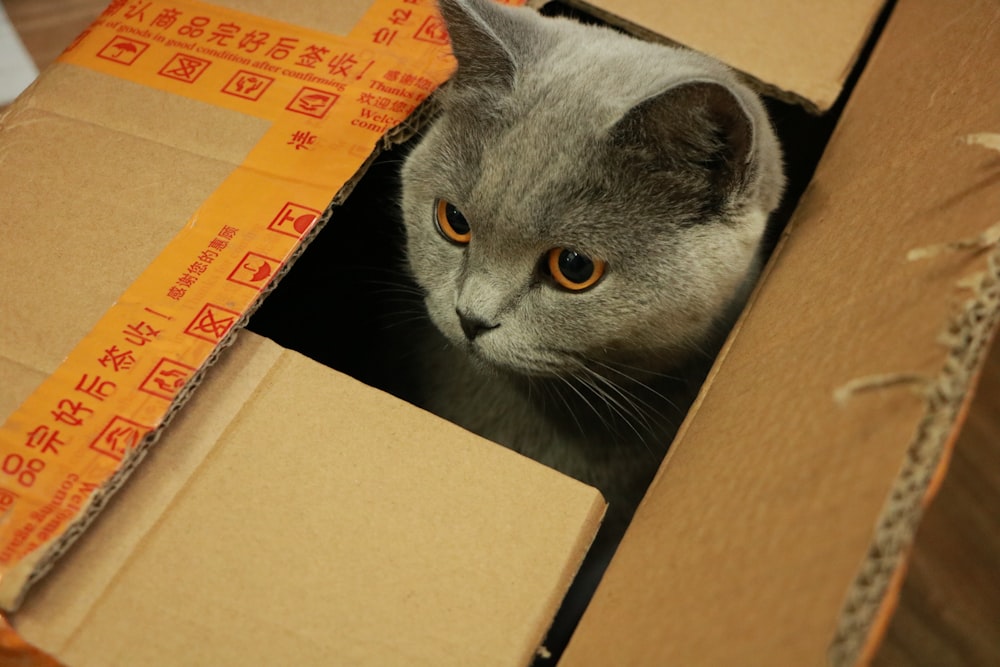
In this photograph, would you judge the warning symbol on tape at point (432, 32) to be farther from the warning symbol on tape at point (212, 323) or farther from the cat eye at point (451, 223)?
the warning symbol on tape at point (212, 323)

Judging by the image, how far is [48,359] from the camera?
823 millimetres

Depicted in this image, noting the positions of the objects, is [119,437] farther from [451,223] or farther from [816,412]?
[816,412]

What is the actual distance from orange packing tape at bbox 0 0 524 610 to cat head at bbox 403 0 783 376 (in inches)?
4.9

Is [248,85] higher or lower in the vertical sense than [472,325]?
higher

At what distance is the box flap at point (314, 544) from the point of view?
0.69 metres

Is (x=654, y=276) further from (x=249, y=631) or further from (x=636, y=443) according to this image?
(x=249, y=631)

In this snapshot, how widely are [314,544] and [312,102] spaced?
1.95 feet

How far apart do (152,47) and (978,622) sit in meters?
1.25

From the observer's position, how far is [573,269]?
0.98m

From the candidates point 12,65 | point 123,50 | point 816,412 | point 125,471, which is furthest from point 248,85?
point 12,65

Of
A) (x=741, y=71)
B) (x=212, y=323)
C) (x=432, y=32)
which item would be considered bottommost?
(x=212, y=323)

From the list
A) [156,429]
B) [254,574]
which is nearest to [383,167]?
[156,429]

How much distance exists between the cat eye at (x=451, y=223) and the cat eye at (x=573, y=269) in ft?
0.48

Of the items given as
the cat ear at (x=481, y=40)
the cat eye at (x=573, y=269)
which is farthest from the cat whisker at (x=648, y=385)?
the cat ear at (x=481, y=40)
